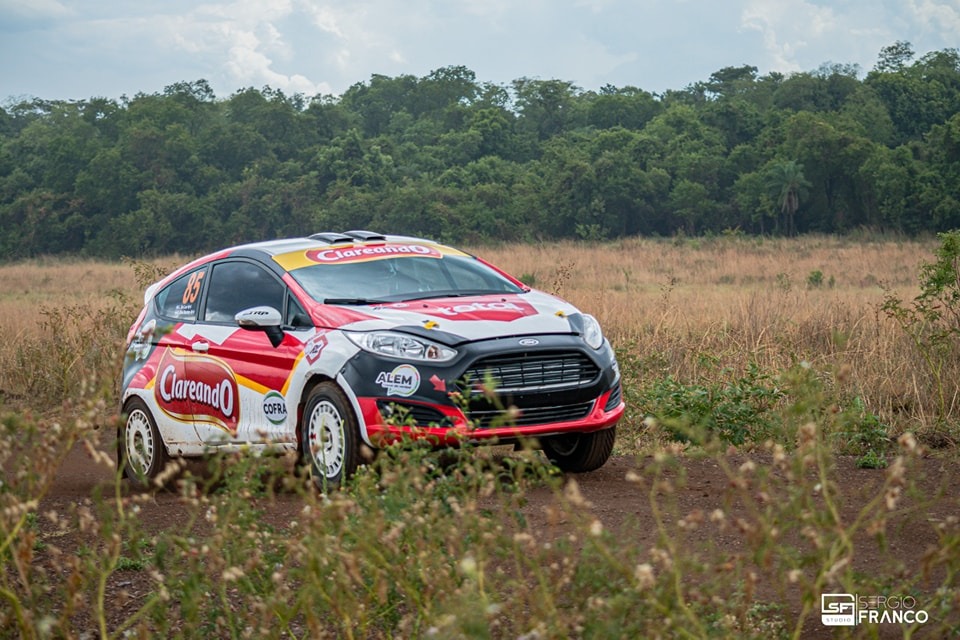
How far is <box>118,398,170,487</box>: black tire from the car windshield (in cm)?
160

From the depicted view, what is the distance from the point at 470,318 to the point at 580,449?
1211 mm

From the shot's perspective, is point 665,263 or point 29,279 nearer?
point 665,263

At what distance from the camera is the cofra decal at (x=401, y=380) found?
24.7ft

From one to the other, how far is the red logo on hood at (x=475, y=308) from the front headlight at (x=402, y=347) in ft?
1.00

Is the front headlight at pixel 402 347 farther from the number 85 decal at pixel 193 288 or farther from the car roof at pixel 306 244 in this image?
the number 85 decal at pixel 193 288

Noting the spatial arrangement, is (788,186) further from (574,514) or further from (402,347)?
(574,514)

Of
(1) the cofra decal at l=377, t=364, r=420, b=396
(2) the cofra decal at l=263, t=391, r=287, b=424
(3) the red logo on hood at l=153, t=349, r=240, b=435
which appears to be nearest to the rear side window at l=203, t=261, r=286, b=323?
(3) the red logo on hood at l=153, t=349, r=240, b=435

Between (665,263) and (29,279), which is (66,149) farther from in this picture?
(665,263)

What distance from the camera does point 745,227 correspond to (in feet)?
201

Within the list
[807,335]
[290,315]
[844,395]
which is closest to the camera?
[290,315]

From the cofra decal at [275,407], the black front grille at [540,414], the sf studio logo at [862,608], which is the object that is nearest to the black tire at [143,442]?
the cofra decal at [275,407]

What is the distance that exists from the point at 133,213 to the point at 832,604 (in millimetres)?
63246

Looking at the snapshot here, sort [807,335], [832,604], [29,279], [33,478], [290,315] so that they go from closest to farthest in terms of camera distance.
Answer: [33,478] < [832,604] < [290,315] < [807,335] < [29,279]

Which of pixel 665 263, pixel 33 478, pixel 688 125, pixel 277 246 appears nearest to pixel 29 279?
pixel 665 263
